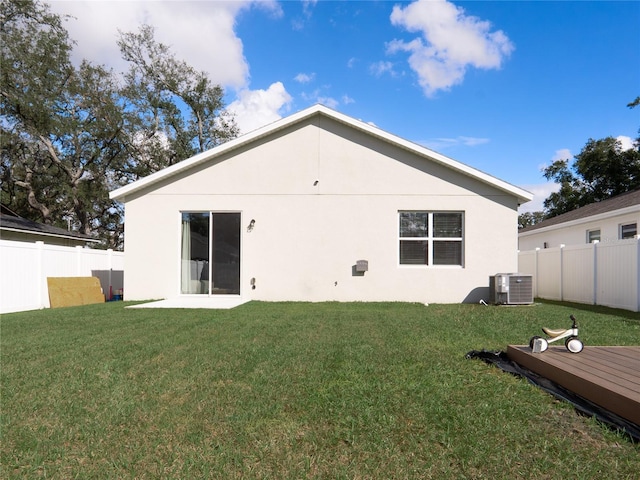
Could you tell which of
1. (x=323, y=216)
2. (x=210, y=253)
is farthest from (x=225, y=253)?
(x=323, y=216)

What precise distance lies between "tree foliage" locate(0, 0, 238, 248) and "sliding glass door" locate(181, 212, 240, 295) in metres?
13.2

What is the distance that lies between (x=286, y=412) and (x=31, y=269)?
9925 mm

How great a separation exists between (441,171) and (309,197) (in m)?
3.66

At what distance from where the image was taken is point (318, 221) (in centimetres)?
1034

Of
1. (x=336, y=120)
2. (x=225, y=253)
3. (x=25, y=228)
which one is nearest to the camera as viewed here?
(x=336, y=120)

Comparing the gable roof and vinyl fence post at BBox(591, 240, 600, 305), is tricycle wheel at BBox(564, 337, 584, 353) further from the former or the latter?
vinyl fence post at BBox(591, 240, 600, 305)

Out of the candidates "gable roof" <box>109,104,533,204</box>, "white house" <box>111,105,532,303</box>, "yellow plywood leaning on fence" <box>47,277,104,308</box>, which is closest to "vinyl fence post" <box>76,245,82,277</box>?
"yellow plywood leaning on fence" <box>47,277,104,308</box>

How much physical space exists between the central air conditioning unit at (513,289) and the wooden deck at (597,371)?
17.6ft

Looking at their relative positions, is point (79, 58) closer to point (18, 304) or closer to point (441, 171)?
point (18, 304)

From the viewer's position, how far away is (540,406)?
2.97 meters

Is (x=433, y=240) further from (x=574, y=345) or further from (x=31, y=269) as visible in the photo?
(x=31, y=269)

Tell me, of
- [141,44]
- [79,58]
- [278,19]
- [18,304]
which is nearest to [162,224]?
[18,304]

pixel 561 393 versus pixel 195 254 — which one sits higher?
pixel 195 254

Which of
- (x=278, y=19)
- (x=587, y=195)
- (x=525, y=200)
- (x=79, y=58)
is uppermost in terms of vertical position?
(x=79, y=58)
